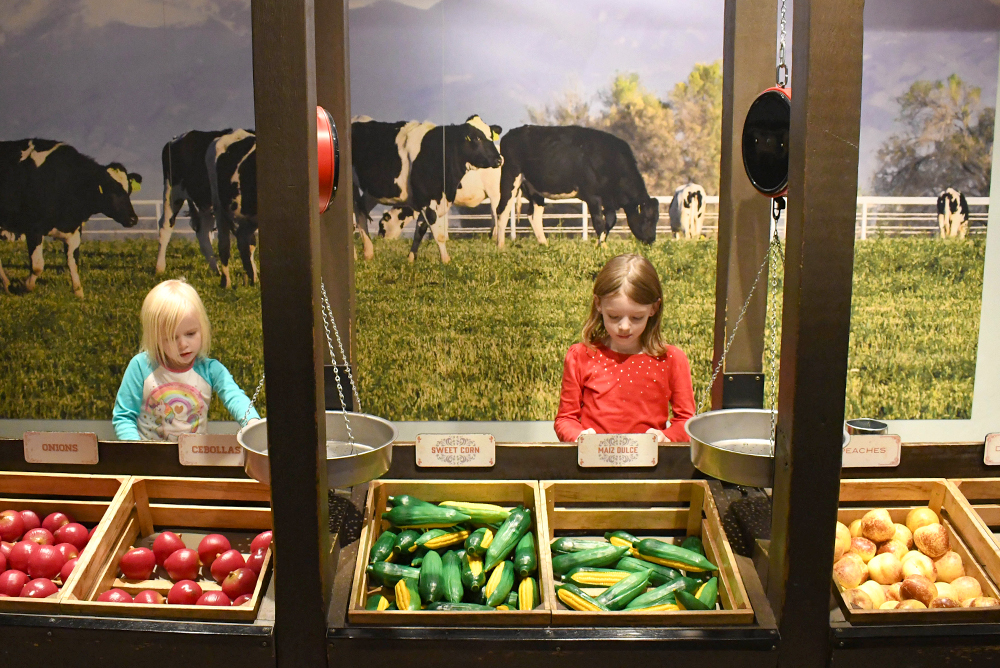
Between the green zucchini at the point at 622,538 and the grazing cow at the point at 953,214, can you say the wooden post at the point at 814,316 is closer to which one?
the green zucchini at the point at 622,538

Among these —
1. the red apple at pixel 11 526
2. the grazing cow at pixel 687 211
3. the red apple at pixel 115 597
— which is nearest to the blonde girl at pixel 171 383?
the red apple at pixel 11 526

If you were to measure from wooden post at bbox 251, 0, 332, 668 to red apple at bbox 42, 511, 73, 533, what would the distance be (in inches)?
35.1

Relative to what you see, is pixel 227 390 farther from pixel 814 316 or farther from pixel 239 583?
pixel 814 316

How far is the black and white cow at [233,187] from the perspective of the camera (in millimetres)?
3936

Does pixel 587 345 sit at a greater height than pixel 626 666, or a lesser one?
greater

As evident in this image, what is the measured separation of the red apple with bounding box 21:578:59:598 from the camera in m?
1.70

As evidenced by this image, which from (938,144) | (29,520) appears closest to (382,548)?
(29,520)

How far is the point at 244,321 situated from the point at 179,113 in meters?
1.19

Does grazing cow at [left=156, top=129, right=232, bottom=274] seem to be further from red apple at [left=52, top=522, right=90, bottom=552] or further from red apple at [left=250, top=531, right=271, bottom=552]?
red apple at [left=250, top=531, right=271, bottom=552]

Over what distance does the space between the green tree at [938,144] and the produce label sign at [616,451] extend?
2846 mm

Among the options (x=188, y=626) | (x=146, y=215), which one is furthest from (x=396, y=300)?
(x=188, y=626)

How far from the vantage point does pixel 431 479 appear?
2010 millimetres

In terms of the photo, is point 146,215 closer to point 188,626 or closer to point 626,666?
point 188,626

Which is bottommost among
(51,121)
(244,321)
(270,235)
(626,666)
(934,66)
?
(626,666)
